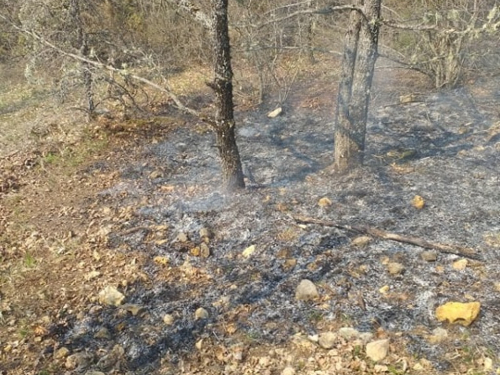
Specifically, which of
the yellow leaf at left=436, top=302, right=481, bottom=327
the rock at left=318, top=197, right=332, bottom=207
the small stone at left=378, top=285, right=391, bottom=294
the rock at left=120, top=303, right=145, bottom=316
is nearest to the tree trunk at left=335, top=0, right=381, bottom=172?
the rock at left=318, top=197, right=332, bottom=207

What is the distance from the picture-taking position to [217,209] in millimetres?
6051

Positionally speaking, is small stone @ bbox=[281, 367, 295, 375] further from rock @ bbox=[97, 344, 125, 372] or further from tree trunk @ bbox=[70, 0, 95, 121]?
tree trunk @ bbox=[70, 0, 95, 121]

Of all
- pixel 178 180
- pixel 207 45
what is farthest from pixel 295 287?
pixel 207 45

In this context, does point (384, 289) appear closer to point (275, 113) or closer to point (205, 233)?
point (205, 233)

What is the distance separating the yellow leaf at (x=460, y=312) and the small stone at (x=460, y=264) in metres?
0.63

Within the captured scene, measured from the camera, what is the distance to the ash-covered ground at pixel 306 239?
399cm

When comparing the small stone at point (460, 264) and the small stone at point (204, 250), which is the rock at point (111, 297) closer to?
the small stone at point (204, 250)

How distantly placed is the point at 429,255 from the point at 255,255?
1.81 metres

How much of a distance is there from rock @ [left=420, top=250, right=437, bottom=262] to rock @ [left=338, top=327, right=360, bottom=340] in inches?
49.6

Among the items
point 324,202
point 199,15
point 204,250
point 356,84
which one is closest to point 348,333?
point 204,250

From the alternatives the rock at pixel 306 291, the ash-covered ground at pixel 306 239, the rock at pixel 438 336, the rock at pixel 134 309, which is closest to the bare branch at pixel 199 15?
the ash-covered ground at pixel 306 239

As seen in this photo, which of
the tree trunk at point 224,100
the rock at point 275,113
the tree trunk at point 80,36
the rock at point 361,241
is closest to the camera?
the rock at point 361,241

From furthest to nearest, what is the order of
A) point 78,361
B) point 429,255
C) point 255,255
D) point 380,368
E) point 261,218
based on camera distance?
point 261,218, point 255,255, point 429,255, point 78,361, point 380,368

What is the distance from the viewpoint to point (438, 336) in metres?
3.63
